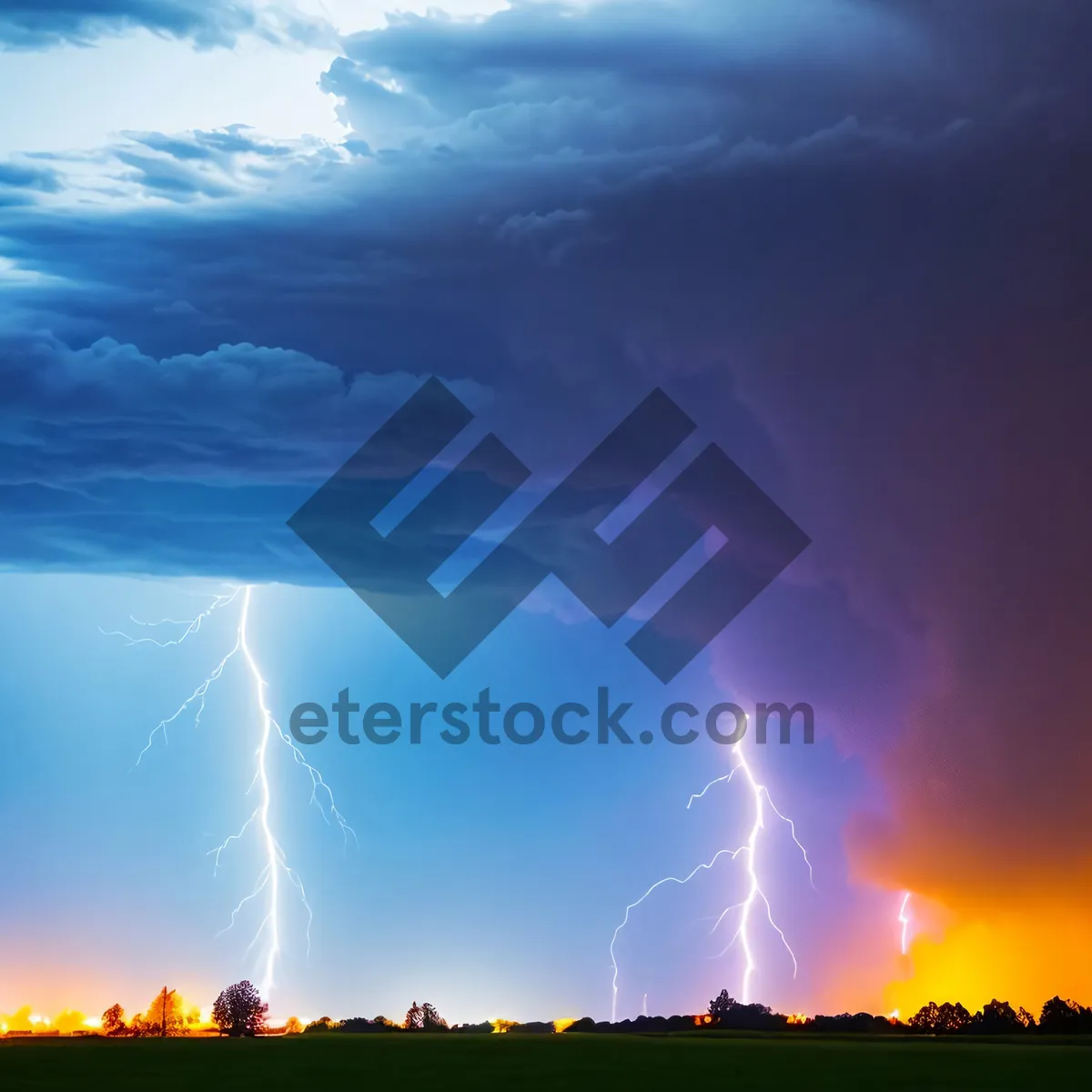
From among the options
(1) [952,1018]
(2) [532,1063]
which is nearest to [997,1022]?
(1) [952,1018]

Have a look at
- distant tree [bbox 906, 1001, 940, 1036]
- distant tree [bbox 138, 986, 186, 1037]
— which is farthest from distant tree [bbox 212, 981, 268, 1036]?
distant tree [bbox 906, 1001, 940, 1036]

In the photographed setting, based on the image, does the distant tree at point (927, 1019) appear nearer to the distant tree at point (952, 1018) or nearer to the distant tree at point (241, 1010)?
the distant tree at point (952, 1018)

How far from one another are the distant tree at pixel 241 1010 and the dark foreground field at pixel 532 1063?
101 cm

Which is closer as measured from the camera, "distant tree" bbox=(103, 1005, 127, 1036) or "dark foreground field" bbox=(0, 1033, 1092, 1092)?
"dark foreground field" bbox=(0, 1033, 1092, 1092)

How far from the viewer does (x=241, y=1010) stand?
24312mm

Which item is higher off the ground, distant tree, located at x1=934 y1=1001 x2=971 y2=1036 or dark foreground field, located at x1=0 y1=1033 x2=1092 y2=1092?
distant tree, located at x1=934 y1=1001 x2=971 y2=1036

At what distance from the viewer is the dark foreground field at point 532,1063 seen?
55.1 feet

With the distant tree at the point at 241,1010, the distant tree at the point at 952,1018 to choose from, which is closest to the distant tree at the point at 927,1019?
the distant tree at the point at 952,1018

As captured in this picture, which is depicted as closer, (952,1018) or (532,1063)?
(532,1063)

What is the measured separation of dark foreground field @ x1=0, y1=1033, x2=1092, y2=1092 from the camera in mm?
16797

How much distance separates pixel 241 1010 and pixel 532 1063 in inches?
281

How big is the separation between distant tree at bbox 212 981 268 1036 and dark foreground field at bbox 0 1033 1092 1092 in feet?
3.32

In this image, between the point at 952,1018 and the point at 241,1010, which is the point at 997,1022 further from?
the point at 241,1010

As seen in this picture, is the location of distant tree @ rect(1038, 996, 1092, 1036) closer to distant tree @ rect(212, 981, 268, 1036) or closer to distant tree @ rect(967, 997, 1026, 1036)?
distant tree @ rect(967, 997, 1026, 1036)
